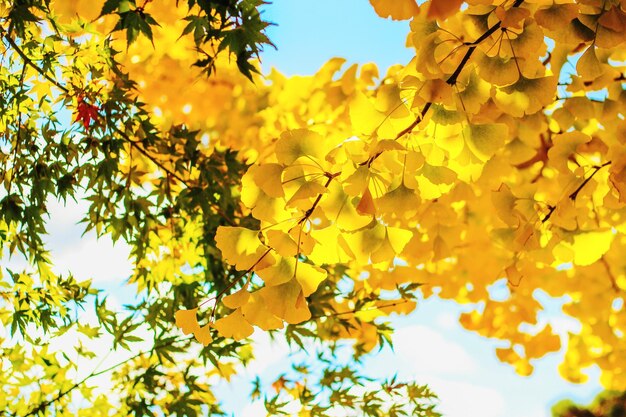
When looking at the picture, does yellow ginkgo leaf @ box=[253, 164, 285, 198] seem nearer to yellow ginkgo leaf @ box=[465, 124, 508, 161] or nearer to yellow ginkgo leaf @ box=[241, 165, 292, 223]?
yellow ginkgo leaf @ box=[241, 165, 292, 223]

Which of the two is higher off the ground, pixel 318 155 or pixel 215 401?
pixel 215 401

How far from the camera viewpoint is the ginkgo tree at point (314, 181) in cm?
83

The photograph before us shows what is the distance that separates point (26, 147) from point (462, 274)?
5.34ft

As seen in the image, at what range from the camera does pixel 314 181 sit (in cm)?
80

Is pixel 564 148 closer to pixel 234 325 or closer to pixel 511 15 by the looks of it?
pixel 511 15

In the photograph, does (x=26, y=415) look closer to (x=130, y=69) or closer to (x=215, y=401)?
(x=215, y=401)

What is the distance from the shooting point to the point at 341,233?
861 mm

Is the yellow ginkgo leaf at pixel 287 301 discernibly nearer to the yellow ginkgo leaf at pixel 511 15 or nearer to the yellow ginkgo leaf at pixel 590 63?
the yellow ginkgo leaf at pixel 511 15

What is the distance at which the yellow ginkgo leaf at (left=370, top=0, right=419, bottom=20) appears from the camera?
2.45ft

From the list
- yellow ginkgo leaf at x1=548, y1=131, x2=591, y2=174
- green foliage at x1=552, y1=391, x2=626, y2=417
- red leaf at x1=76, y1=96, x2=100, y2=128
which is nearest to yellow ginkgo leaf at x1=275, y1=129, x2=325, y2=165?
yellow ginkgo leaf at x1=548, y1=131, x2=591, y2=174

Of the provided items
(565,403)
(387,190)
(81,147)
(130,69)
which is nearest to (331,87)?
(130,69)

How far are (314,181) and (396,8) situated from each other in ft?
0.77

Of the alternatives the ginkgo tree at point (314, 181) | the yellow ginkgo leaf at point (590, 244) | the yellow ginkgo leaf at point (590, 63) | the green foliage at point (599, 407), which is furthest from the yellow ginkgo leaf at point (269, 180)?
the green foliage at point (599, 407)

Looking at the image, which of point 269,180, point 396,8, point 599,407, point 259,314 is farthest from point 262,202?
point 599,407
